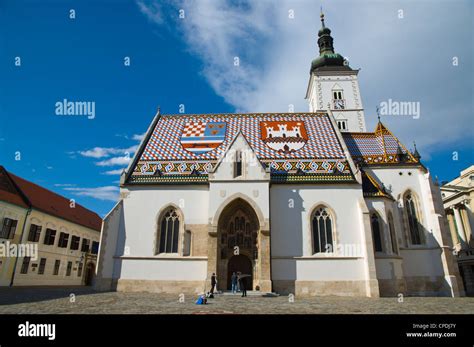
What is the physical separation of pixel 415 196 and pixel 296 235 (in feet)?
35.8

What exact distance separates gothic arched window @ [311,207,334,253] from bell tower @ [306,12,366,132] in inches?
674

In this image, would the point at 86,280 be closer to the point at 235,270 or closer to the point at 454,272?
the point at 235,270

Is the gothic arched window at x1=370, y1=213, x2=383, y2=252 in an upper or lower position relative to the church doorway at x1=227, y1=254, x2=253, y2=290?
upper

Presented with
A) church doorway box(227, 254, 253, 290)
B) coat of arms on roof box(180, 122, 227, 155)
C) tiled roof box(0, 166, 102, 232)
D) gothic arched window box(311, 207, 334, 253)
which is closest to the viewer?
gothic arched window box(311, 207, 334, 253)

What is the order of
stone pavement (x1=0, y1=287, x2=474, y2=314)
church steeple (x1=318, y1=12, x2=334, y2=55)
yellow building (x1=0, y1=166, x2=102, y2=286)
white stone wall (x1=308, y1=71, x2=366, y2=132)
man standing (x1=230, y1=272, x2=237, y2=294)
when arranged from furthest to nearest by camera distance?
1. church steeple (x1=318, y1=12, x2=334, y2=55)
2. white stone wall (x1=308, y1=71, x2=366, y2=132)
3. yellow building (x1=0, y1=166, x2=102, y2=286)
4. man standing (x1=230, y1=272, x2=237, y2=294)
5. stone pavement (x1=0, y1=287, x2=474, y2=314)

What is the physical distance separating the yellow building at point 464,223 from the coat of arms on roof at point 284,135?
23.0 metres

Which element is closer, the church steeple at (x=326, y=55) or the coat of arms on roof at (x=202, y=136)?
the coat of arms on roof at (x=202, y=136)

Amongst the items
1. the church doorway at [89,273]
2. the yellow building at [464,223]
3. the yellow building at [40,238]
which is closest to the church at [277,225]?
the yellow building at [40,238]

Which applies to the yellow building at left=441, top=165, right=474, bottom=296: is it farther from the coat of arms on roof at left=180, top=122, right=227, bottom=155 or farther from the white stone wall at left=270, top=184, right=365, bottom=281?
the coat of arms on roof at left=180, top=122, right=227, bottom=155

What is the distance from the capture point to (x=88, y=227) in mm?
38031

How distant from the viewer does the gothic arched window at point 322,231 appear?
19.2m

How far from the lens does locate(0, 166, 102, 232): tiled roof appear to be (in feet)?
96.6

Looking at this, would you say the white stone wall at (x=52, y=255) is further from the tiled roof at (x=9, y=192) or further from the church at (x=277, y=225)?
the church at (x=277, y=225)

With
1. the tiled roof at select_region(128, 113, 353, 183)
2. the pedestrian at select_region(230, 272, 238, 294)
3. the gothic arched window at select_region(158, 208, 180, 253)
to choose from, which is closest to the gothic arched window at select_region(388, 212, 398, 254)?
the tiled roof at select_region(128, 113, 353, 183)
